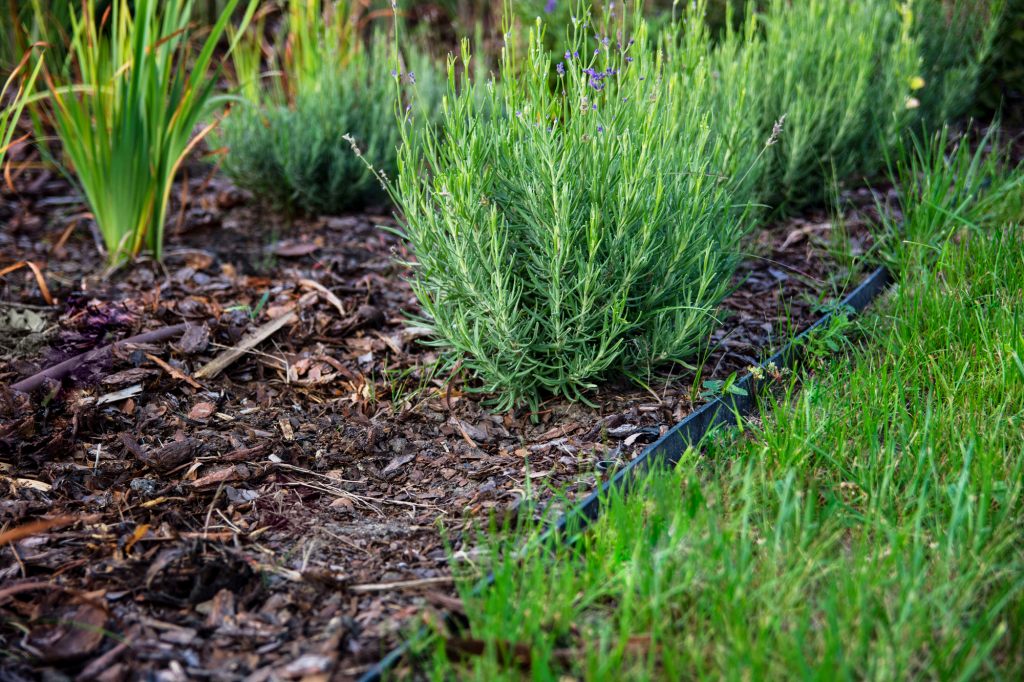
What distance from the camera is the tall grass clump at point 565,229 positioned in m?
2.43

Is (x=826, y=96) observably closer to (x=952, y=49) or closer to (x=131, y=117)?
(x=952, y=49)

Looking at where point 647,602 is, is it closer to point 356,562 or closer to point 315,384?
point 356,562

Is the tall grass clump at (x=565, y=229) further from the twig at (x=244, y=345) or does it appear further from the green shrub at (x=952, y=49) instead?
the green shrub at (x=952, y=49)

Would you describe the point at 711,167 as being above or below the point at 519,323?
above

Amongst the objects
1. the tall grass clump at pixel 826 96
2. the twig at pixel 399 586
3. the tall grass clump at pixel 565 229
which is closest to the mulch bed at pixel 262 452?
the twig at pixel 399 586

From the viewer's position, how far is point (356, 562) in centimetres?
207

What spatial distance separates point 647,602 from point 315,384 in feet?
5.13

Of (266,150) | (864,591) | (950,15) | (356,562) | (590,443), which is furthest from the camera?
(950,15)

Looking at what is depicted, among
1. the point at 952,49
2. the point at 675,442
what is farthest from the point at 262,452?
the point at 952,49

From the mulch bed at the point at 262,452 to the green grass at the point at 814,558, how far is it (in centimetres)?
29

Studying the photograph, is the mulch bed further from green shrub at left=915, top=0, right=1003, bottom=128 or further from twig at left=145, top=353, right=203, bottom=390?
green shrub at left=915, top=0, right=1003, bottom=128

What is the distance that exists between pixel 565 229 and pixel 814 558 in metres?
1.07

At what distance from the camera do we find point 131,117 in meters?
3.56

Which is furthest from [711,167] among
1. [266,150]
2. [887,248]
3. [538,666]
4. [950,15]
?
[950,15]
